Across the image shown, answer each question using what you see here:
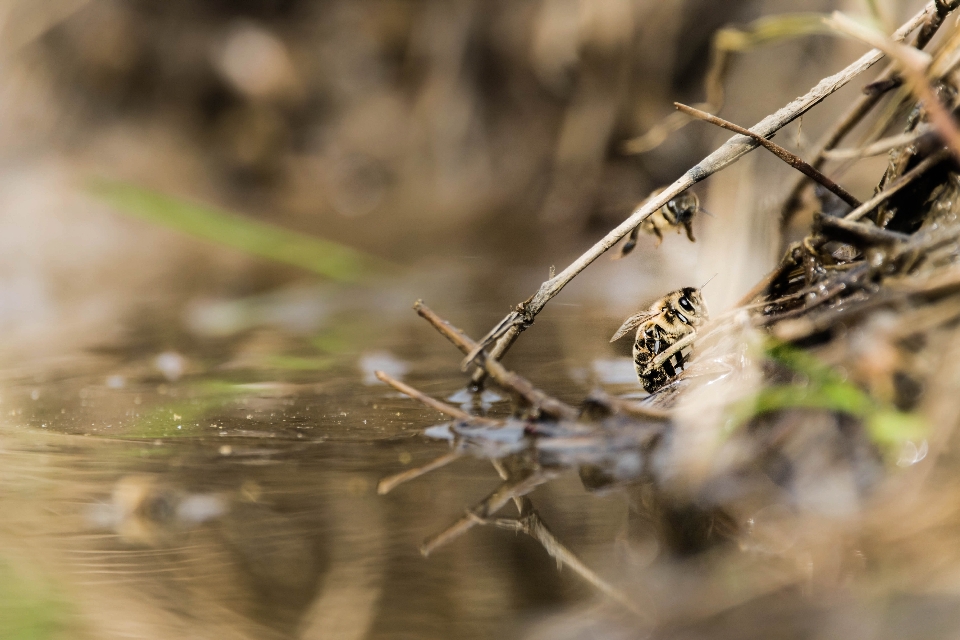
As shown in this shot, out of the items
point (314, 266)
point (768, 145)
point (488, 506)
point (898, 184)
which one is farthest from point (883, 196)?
point (314, 266)

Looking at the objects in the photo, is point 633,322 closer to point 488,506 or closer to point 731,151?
point 731,151

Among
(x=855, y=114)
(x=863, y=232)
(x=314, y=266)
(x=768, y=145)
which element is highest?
(x=314, y=266)

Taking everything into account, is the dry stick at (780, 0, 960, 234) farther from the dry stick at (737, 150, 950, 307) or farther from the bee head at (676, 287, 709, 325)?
the bee head at (676, 287, 709, 325)

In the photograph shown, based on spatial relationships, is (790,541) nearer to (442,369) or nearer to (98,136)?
(442,369)

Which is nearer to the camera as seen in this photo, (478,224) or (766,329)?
(766,329)

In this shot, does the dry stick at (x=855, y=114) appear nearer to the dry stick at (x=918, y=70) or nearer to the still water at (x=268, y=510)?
the dry stick at (x=918, y=70)

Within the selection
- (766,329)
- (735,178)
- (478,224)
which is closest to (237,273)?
(478,224)
